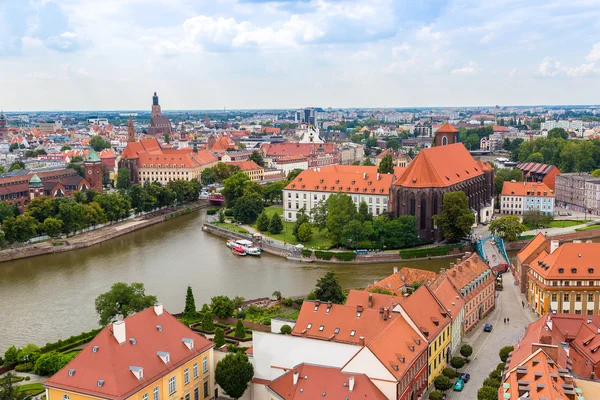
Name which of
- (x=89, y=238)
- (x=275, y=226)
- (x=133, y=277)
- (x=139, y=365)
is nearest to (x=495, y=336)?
(x=139, y=365)

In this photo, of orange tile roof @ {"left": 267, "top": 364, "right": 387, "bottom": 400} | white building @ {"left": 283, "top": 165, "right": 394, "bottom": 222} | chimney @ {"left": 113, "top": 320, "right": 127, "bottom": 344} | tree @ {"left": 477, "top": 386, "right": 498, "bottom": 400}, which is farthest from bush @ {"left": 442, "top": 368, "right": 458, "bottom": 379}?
white building @ {"left": 283, "top": 165, "right": 394, "bottom": 222}

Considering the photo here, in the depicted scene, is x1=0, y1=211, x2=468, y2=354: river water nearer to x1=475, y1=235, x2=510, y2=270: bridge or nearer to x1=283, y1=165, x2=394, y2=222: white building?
x1=475, y1=235, x2=510, y2=270: bridge

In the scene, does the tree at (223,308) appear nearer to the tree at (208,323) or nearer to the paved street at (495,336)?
the tree at (208,323)

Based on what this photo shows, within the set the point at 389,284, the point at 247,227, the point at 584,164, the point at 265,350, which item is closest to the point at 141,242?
the point at 247,227

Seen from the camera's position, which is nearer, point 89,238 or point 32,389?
point 32,389

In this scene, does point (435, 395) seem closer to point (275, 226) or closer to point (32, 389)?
point (32, 389)

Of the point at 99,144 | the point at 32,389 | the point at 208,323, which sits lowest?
the point at 32,389

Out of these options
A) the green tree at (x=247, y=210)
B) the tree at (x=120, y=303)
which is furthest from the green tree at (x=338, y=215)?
the tree at (x=120, y=303)
